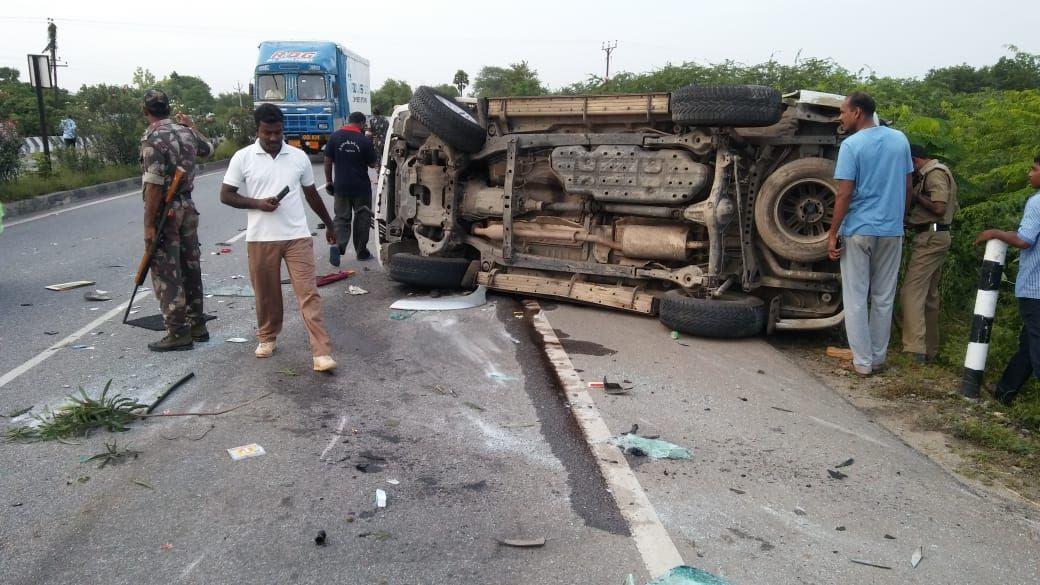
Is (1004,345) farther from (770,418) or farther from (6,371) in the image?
(6,371)

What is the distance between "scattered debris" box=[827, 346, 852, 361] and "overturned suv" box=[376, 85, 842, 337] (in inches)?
8.0

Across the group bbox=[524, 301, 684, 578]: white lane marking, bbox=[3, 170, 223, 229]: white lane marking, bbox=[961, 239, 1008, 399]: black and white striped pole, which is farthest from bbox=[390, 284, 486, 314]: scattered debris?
bbox=[3, 170, 223, 229]: white lane marking

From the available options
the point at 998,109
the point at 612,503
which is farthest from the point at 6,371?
the point at 998,109

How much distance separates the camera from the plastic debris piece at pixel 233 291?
748 cm

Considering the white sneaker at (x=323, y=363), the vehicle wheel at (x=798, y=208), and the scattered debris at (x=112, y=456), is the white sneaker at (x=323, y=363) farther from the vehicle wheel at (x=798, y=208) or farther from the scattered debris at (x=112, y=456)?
the vehicle wheel at (x=798, y=208)

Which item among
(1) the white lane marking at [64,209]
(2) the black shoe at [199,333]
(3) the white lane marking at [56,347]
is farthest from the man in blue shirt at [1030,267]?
(1) the white lane marking at [64,209]

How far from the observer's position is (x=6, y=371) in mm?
5137

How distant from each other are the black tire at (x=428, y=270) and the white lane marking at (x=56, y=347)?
7.97 ft

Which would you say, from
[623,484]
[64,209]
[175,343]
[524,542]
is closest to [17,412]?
[175,343]

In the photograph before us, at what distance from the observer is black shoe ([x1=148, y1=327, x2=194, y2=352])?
18.4ft

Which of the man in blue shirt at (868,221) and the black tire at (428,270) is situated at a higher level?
the man in blue shirt at (868,221)

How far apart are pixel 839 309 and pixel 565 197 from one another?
267 cm

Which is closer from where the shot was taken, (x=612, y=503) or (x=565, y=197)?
(x=612, y=503)

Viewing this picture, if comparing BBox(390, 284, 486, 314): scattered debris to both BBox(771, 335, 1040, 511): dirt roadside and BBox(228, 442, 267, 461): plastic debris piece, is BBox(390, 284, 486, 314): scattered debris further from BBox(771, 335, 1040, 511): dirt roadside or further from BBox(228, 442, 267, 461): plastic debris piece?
BBox(228, 442, 267, 461): plastic debris piece
